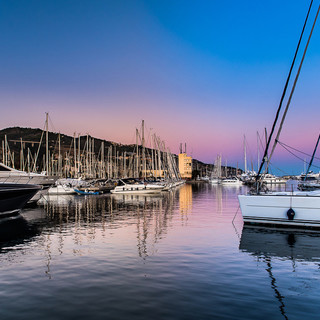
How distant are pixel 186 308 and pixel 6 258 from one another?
7.94 metres

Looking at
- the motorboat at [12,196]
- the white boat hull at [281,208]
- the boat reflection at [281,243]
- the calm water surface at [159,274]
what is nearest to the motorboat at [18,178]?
the motorboat at [12,196]

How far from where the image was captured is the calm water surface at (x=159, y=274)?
26.2ft

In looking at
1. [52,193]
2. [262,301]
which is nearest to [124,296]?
[262,301]

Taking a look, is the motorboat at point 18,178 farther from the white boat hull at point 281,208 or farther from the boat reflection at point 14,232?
the white boat hull at point 281,208

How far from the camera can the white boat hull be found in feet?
62.2

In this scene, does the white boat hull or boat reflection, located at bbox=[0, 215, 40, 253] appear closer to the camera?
boat reflection, located at bbox=[0, 215, 40, 253]

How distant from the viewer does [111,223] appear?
22.9 meters

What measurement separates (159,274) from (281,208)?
11178 mm

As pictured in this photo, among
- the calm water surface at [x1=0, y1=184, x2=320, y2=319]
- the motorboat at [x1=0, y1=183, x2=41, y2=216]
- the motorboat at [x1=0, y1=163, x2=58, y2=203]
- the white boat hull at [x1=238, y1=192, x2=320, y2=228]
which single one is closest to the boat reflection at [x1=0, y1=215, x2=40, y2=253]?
the calm water surface at [x1=0, y1=184, x2=320, y2=319]

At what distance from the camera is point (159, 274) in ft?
35.5

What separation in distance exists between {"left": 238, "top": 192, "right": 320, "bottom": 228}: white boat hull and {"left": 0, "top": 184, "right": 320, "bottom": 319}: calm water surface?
1.02 metres

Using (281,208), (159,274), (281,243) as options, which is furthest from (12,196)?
(281,243)

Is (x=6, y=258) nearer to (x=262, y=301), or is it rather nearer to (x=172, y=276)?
(x=172, y=276)

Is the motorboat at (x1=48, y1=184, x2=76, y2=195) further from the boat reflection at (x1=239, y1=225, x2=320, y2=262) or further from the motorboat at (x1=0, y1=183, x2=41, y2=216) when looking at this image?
the boat reflection at (x1=239, y1=225, x2=320, y2=262)
